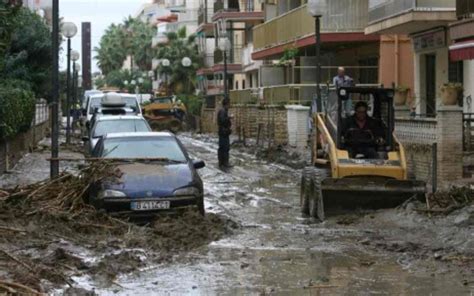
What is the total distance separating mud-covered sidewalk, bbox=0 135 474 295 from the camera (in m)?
10.0

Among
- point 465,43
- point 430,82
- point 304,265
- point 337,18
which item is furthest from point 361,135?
point 337,18

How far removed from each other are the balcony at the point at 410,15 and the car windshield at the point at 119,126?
791 cm

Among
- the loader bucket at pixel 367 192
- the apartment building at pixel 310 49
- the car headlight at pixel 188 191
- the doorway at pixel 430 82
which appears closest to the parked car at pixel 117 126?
the doorway at pixel 430 82

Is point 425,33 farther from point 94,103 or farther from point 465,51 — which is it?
point 94,103

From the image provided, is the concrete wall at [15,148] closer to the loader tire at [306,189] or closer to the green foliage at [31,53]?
the green foliage at [31,53]

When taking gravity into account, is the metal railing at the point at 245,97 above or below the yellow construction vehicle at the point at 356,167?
above

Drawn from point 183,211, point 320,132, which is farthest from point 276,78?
point 183,211

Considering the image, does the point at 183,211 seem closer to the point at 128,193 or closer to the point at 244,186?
the point at 128,193

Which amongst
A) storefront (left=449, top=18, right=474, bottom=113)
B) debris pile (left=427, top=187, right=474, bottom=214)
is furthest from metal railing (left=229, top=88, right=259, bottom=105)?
debris pile (left=427, top=187, right=474, bottom=214)

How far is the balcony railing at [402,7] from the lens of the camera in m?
26.5

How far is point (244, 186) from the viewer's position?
2262 centimetres

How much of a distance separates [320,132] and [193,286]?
7726mm

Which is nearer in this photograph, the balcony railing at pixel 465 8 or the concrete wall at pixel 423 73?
the balcony railing at pixel 465 8

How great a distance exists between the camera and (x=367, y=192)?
15328mm
